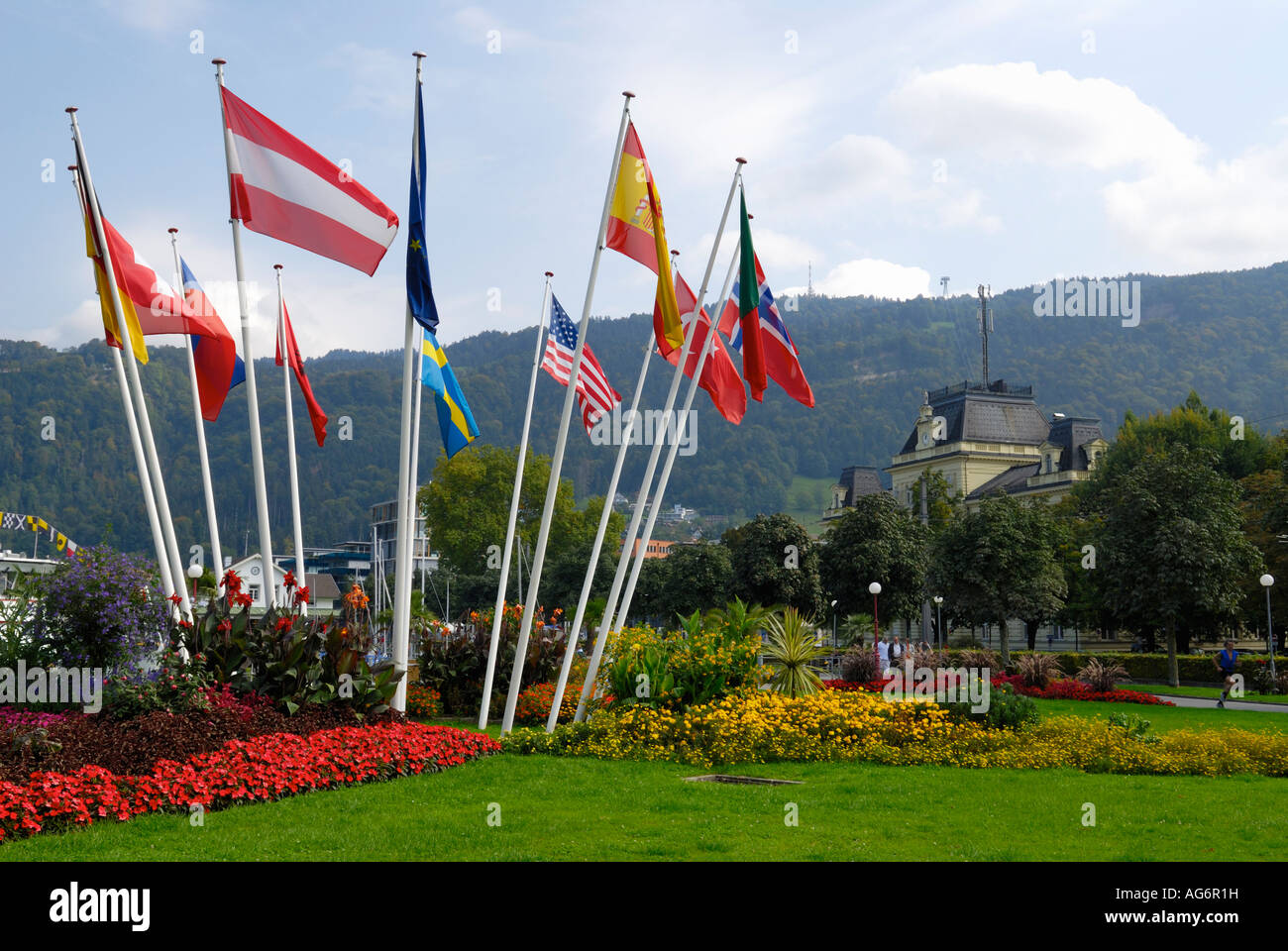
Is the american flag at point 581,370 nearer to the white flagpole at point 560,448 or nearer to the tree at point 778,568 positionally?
the white flagpole at point 560,448

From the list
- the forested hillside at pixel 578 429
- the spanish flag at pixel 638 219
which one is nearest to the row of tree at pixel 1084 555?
the spanish flag at pixel 638 219

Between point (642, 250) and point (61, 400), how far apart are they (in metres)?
172

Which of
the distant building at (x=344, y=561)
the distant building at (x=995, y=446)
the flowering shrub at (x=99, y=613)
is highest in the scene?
the distant building at (x=995, y=446)

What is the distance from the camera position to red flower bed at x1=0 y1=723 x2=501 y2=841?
9648 mm

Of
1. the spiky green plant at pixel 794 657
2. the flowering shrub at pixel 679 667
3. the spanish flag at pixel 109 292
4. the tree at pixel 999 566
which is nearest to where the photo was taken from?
the spanish flag at pixel 109 292

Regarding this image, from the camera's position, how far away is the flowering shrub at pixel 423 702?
20.5 meters

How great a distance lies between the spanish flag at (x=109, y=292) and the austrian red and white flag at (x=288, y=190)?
92.9 inches

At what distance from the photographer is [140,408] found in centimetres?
1557

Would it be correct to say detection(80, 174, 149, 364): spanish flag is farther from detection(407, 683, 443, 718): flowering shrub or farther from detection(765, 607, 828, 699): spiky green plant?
detection(765, 607, 828, 699): spiky green plant

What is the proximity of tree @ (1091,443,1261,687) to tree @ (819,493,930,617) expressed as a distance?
7.34 m

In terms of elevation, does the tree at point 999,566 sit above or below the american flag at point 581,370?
below

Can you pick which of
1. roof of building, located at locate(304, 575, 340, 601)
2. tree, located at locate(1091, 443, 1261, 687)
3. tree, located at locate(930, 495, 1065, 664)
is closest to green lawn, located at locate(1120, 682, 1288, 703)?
tree, located at locate(1091, 443, 1261, 687)

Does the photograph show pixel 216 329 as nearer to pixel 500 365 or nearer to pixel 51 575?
pixel 51 575

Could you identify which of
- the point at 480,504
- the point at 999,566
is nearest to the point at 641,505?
the point at 999,566
